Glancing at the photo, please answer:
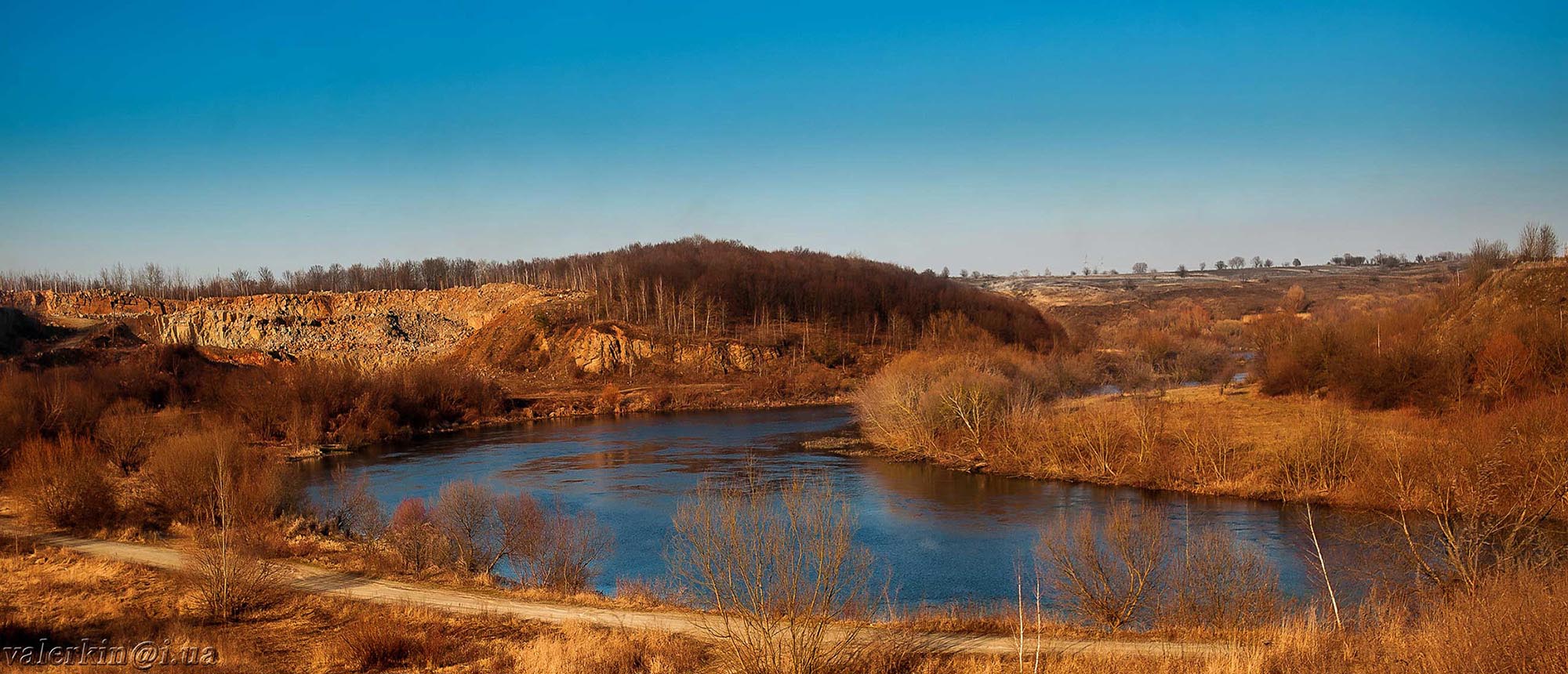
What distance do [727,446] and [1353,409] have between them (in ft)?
99.4

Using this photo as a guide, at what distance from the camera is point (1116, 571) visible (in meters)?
17.8

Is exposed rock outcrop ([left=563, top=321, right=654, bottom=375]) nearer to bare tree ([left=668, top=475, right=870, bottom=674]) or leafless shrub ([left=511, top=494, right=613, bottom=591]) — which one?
leafless shrub ([left=511, top=494, right=613, bottom=591])

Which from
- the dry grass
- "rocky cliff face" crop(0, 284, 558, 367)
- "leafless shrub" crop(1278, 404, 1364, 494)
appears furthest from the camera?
"rocky cliff face" crop(0, 284, 558, 367)

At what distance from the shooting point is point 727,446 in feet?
166

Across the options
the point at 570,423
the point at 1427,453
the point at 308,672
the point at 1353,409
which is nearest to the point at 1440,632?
the point at 308,672

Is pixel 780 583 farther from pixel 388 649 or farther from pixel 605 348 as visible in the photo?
A: pixel 605 348

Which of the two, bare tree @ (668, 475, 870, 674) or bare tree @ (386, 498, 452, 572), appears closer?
bare tree @ (668, 475, 870, 674)

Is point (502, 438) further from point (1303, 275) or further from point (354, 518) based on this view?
point (1303, 275)

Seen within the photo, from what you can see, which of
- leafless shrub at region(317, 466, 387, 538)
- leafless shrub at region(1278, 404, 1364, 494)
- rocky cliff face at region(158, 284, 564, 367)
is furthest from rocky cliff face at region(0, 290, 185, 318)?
leafless shrub at region(1278, 404, 1364, 494)

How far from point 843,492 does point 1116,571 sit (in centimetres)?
1706

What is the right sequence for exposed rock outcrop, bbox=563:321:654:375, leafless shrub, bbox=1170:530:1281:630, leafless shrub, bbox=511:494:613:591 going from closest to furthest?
leafless shrub, bbox=1170:530:1281:630, leafless shrub, bbox=511:494:613:591, exposed rock outcrop, bbox=563:321:654:375

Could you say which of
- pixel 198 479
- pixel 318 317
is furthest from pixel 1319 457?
pixel 318 317

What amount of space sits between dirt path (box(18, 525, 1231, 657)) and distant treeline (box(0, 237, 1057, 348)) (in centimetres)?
7088

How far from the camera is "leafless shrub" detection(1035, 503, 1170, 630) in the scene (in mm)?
16891
